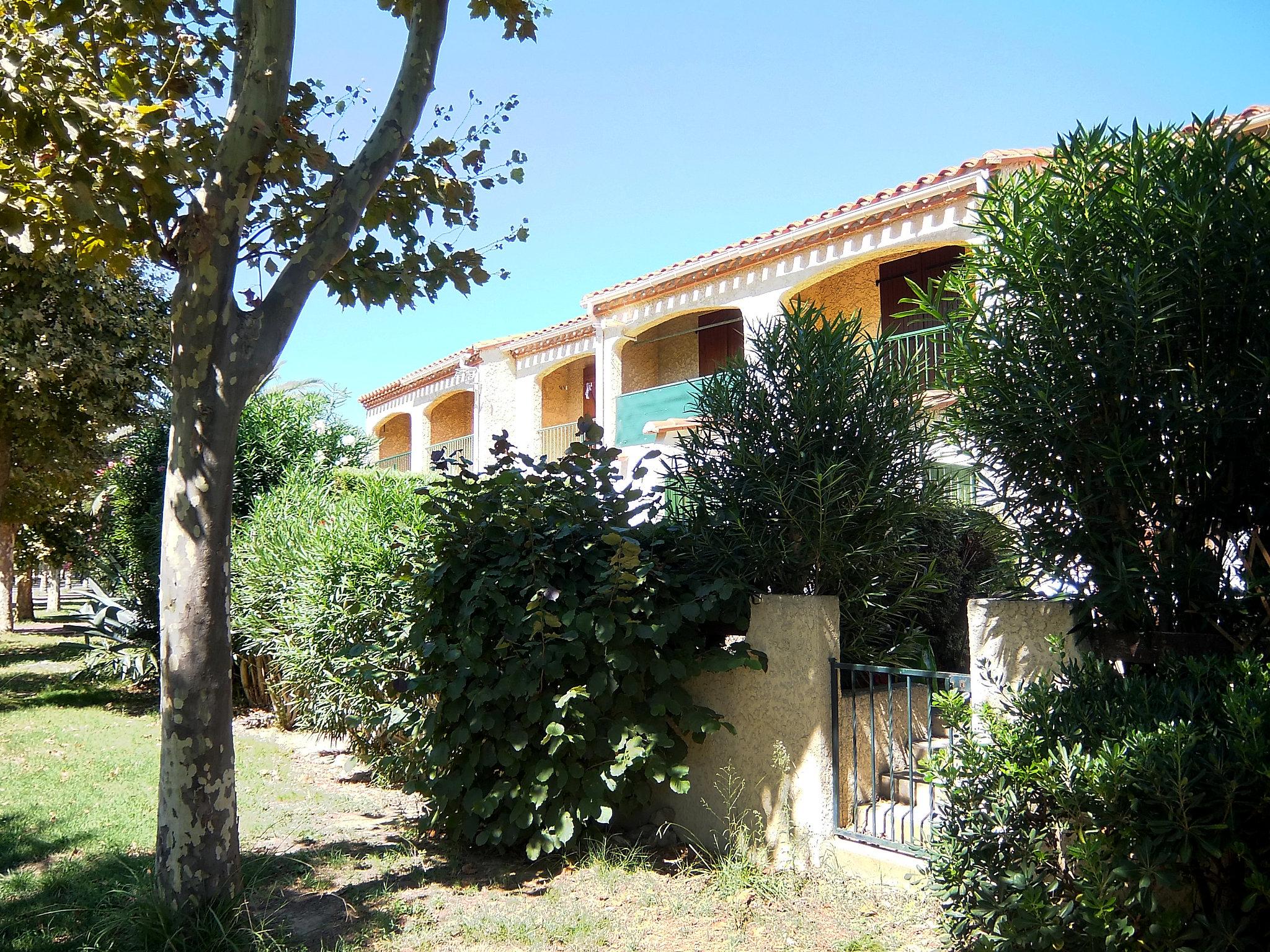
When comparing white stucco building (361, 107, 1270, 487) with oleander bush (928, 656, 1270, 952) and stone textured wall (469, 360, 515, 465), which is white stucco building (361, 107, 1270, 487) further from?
oleander bush (928, 656, 1270, 952)

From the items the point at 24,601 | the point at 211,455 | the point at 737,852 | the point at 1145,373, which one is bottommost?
the point at 737,852

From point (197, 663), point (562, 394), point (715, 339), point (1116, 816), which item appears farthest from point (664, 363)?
point (1116, 816)

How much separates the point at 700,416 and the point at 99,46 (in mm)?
3942

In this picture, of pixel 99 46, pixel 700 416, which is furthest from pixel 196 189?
pixel 700 416

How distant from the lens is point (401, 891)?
14.8 ft

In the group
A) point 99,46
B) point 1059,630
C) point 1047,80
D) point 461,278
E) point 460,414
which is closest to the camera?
point 1059,630

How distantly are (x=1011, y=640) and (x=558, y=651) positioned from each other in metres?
2.37

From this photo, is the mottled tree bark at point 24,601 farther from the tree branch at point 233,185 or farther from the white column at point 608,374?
the tree branch at point 233,185

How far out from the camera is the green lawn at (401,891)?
3.91 m

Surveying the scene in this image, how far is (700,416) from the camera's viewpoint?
530cm

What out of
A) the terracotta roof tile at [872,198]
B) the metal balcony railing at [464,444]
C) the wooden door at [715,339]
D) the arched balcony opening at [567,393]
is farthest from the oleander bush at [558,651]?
the metal balcony railing at [464,444]

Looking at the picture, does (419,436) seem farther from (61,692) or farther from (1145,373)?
(1145,373)

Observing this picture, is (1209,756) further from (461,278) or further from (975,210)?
(461,278)

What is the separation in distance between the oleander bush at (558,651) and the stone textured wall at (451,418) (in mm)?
21529
